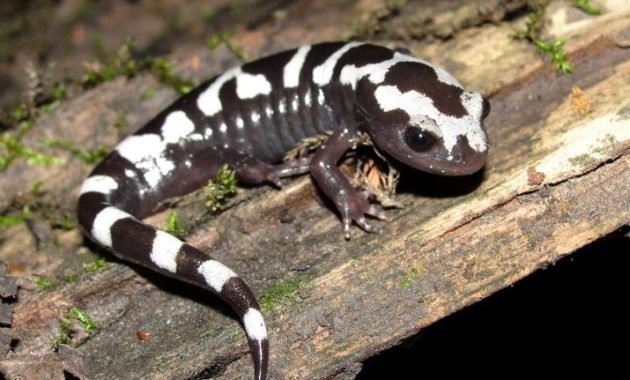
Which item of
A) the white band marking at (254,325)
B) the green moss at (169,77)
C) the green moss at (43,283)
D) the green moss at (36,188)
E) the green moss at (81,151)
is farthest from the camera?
the green moss at (169,77)

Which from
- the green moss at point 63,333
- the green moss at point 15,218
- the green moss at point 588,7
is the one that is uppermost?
the green moss at point 588,7

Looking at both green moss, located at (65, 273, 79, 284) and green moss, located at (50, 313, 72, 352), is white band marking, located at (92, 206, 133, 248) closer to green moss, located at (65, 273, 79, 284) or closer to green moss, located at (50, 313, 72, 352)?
green moss, located at (65, 273, 79, 284)

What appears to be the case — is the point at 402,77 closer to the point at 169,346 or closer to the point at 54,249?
the point at 169,346

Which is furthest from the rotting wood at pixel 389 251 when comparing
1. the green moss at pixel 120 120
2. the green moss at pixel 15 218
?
the green moss at pixel 120 120

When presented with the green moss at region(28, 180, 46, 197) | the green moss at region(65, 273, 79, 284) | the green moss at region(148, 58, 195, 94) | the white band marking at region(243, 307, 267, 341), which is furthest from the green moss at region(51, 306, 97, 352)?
the green moss at region(148, 58, 195, 94)

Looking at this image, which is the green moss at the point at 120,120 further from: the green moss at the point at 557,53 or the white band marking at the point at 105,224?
the green moss at the point at 557,53

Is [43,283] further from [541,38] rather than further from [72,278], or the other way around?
[541,38]

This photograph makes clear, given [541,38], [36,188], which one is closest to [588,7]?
[541,38]
